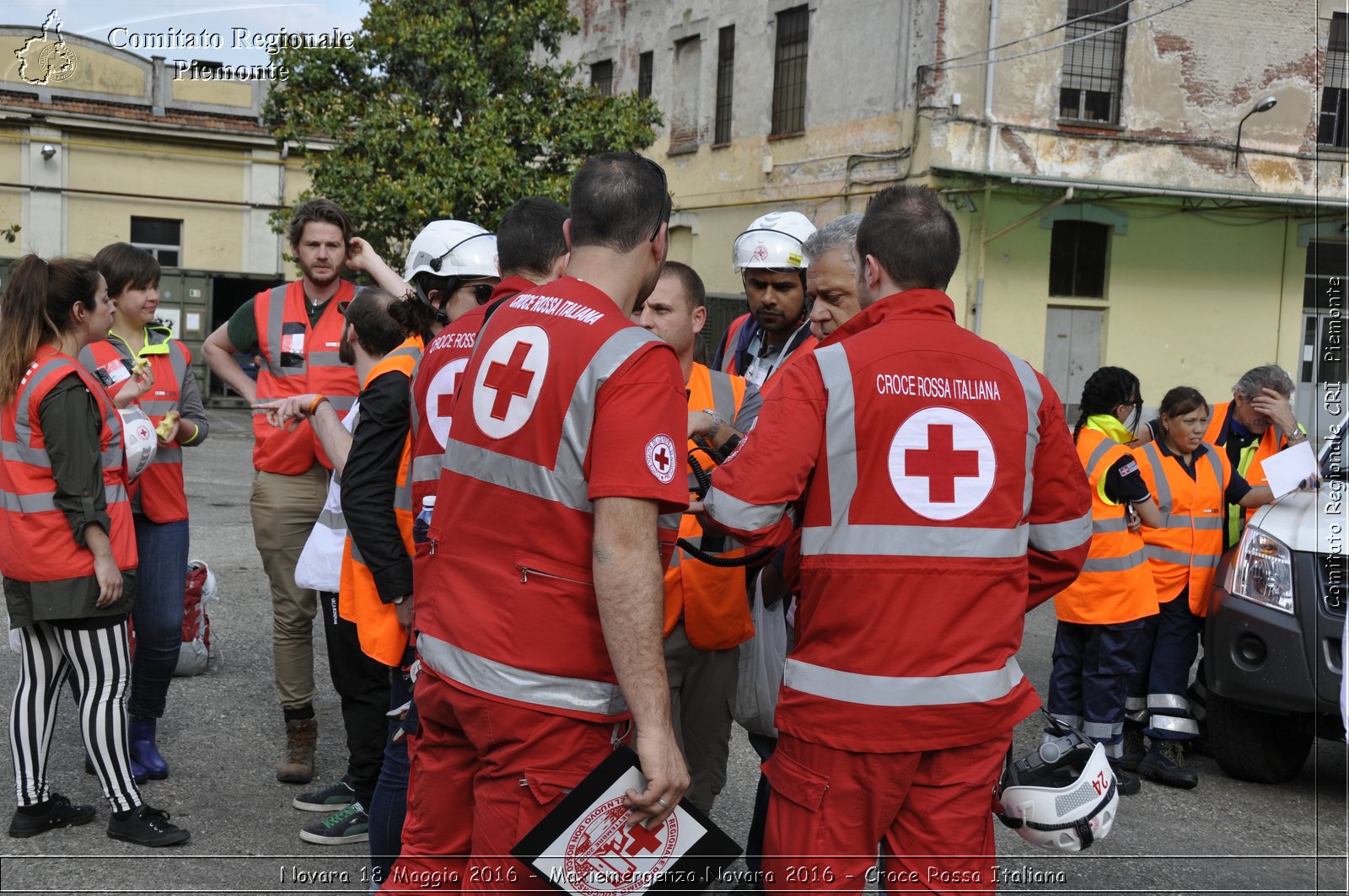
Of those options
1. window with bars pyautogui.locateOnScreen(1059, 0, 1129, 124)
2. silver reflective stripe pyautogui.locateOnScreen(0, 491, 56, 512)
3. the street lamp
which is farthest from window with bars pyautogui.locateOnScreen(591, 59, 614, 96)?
silver reflective stripe pyautogui.locateOnScreen(0, 491, 56, 512)

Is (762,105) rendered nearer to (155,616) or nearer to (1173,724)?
(1173,724)

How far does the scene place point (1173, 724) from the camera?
6.37 m

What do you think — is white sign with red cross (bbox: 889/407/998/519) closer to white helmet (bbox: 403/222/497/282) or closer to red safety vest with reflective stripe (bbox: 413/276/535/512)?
red safety vest with reflective stripe (bbox: 413/276/535/512)

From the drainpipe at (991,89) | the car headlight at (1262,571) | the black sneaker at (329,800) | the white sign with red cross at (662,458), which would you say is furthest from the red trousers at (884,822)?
the drainpipe at (991,89)

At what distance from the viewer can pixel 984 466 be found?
3008 mm

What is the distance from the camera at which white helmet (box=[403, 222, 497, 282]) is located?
14.0 ft

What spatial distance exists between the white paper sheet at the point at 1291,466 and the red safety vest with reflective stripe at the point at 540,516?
14.5ft

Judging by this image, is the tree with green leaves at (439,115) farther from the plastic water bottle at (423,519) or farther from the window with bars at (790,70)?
the plastic water bottle at (423,519)

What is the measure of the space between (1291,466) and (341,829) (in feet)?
15.2

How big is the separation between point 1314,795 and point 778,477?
15.3 ft

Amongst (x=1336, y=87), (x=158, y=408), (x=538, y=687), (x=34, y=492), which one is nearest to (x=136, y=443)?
(x=34, y=492)

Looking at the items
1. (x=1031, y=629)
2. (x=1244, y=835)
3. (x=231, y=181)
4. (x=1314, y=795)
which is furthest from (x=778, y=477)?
(x=231, y=181)

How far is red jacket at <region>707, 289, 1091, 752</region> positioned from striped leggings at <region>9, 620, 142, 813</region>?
2.88 metres

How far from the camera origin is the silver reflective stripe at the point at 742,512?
2.95m
